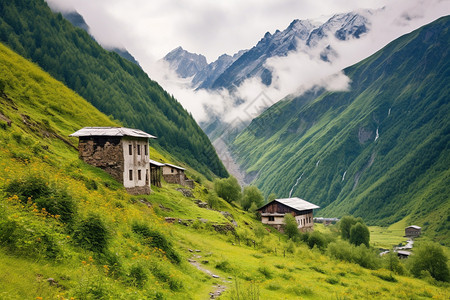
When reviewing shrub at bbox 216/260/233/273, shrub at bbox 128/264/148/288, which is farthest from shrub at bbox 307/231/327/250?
shrub at bbox 128/264/148/288

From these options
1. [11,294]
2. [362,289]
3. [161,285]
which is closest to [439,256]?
[362,289]

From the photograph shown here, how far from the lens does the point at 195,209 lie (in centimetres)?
5809

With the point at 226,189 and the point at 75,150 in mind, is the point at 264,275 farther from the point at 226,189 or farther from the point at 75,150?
the point at 226,189

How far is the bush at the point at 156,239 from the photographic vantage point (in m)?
26.1

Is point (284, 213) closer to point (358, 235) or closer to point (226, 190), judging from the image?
point (226, 190)

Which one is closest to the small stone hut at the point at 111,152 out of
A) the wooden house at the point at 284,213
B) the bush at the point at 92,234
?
the bush at the point at 92,234

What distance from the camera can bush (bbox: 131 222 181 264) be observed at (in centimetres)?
2612

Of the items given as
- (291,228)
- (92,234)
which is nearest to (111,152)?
(92,234)

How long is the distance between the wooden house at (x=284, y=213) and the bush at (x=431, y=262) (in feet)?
129

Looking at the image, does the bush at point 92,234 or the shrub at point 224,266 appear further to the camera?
the shrub at point 224,266

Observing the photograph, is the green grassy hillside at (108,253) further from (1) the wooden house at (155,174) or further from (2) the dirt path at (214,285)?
(1) the wooden house at (155,174)

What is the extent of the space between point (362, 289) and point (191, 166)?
553ft

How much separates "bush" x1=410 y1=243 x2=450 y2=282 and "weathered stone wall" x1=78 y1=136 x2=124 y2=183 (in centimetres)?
5467

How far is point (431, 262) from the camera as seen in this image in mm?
67562
